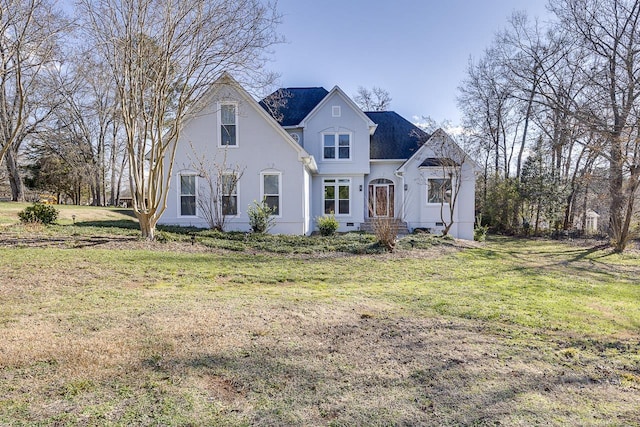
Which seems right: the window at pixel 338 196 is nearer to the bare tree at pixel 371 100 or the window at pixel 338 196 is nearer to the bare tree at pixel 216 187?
the bare tree at pixel 216 187

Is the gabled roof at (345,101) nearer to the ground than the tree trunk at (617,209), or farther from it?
farther from it

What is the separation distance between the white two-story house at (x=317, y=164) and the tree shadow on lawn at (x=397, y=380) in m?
7.64

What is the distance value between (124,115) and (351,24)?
8.90 meters

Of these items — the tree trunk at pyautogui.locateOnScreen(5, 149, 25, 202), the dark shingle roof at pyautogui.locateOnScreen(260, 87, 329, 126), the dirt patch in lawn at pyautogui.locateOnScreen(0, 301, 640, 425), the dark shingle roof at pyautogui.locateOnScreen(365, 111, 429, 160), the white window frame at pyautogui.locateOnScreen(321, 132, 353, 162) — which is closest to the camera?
the dirt patch in lawn at pyautogui.locateOnScreen(0, 301, 640, 425)

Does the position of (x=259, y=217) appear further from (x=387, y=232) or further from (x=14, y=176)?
(x=14, y=176)

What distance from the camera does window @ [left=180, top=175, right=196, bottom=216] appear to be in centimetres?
1485

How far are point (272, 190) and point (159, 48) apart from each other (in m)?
6.80

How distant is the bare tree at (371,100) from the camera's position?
33125 mm

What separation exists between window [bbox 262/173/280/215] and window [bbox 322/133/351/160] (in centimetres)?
418

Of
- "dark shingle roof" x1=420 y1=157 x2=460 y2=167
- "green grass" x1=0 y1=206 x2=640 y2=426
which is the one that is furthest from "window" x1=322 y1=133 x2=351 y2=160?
"green grass" x1=0 y1=206 x2=640 y2=426

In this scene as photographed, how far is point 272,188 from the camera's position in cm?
1485

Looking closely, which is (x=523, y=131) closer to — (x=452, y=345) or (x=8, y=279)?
(x=452, y=345)

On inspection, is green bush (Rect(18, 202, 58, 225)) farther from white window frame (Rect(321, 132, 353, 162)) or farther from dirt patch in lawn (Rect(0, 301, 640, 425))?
white window frame (Rect(321, 132, 353, 162))

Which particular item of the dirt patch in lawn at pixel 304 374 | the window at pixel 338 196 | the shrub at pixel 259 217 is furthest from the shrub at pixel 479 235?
the dirt patch in lawn at pixel 304 374
